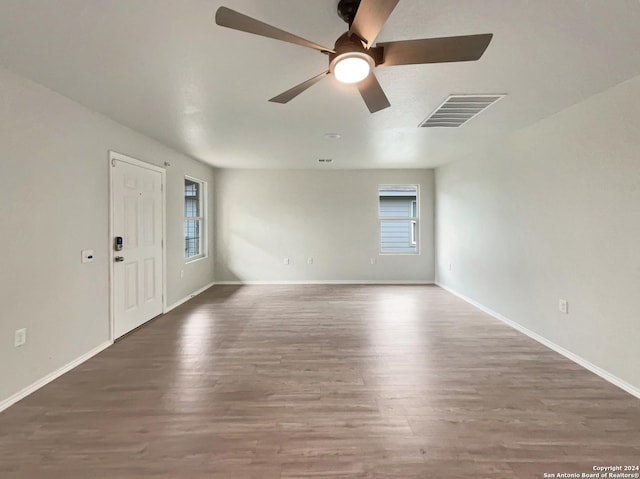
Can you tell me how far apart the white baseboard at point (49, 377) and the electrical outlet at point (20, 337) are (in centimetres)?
35

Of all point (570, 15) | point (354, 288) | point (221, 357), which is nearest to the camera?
point (570, 15)

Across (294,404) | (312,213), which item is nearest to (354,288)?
(312,213)

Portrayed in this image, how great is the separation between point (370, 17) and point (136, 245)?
3.48 m

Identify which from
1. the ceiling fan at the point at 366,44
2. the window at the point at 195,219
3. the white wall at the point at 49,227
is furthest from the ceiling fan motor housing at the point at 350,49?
the window at the point at 195,219

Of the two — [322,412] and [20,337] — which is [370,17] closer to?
[322,412]

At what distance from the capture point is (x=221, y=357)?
2.76 m

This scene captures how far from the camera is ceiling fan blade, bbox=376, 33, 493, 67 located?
1267 millimetres

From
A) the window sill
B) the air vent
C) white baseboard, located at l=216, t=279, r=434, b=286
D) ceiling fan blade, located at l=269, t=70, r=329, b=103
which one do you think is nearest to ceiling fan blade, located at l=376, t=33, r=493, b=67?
ceiling fan blade, located at l=269, t=70, r=329, b=103

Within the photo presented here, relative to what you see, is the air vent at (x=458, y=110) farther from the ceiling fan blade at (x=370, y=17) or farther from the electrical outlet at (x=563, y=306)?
the electrical outlet at (x=563, y=306)

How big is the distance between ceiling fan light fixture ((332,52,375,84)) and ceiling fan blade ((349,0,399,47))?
8 cm

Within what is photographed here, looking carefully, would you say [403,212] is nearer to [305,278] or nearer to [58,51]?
[305,278]

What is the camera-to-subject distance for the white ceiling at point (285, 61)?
1470mm

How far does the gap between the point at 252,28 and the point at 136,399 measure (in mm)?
2511

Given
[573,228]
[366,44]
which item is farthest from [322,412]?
[573,228]
